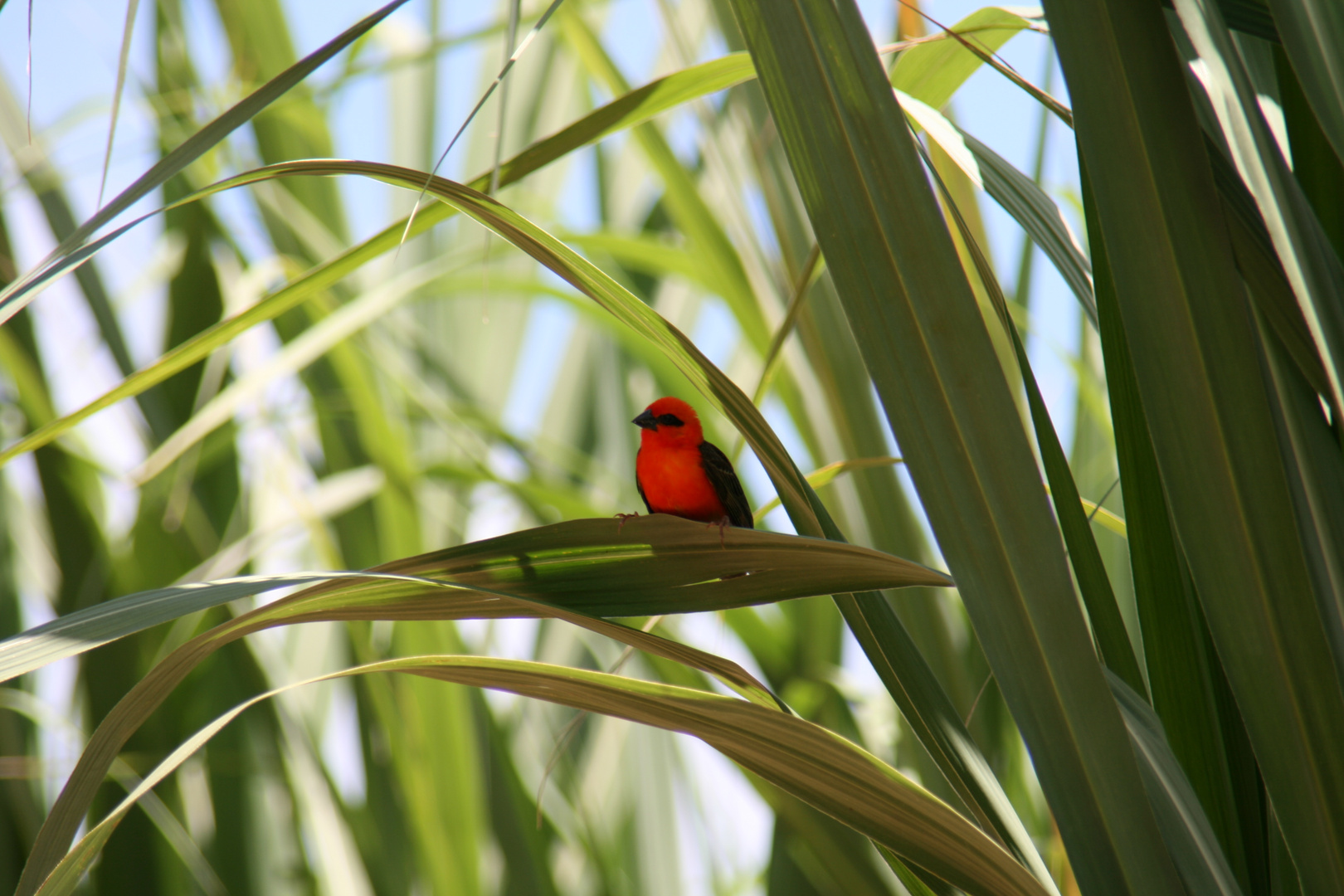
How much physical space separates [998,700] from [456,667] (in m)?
0.73

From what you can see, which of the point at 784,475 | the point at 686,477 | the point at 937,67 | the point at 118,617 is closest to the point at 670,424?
the point at 686,477

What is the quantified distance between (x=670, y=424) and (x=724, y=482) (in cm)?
11

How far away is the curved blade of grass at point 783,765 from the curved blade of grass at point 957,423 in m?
0.04

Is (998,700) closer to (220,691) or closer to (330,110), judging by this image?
(220,691)

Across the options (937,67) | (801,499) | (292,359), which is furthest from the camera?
(292,359)

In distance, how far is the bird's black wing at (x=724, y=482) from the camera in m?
0.99

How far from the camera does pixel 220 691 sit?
4.40 feet

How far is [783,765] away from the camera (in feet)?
1.25

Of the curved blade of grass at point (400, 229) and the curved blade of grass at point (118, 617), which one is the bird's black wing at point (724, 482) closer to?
the curved blade of grass at point (400, 229)

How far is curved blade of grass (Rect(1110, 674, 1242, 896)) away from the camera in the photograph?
0.36m

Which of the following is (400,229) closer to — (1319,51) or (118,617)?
(118,617)

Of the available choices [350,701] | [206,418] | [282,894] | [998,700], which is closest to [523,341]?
[350,701]

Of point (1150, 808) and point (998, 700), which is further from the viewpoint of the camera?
point (998, 700)

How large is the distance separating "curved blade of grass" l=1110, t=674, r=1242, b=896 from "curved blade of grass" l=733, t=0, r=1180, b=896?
32mm
